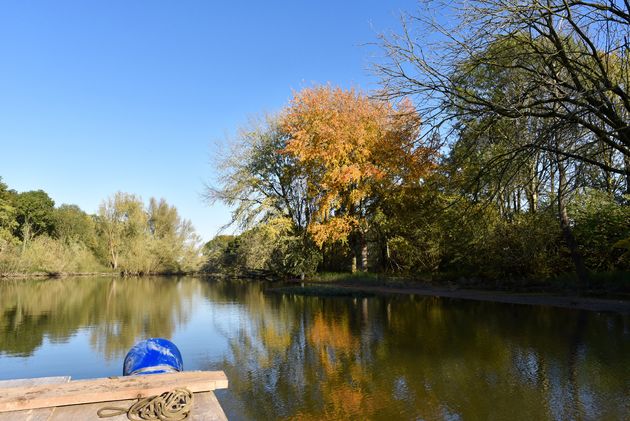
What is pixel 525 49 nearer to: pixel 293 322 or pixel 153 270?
pixel 293 322

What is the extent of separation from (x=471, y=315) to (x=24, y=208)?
163 ft

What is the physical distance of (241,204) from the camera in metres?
31.6

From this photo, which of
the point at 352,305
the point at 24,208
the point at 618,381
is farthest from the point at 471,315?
the point at 24,208

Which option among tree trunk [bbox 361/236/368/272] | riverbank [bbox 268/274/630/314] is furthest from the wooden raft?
tree trunk [bbox 361/236/368/272]

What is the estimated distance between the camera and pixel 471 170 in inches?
501

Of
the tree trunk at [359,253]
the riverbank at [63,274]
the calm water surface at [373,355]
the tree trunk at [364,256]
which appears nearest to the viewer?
the calm water surface at [373,355]

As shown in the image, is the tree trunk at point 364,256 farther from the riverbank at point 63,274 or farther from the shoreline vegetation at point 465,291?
the riverbank at point 63,274

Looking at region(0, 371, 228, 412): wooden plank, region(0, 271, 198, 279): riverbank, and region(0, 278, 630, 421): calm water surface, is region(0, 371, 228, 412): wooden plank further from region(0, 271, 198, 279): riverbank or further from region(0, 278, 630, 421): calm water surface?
region(0, 271, 198, 279): riverbank

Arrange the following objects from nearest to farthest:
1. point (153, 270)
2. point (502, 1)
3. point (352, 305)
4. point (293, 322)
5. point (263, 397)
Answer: point (263, 397) → point (502, 1) → point (293, 322) → point (352, 305) → point (153, 270)

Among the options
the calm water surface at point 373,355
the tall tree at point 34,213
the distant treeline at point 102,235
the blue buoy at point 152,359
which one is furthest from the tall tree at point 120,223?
the blue buoy at point 152,359

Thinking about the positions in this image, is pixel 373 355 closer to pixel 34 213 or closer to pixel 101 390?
pixel 101 390

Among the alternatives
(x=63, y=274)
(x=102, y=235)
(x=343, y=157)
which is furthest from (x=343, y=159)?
(x=102, y=235)

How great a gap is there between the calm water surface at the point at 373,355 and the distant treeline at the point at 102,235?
31.8 meters

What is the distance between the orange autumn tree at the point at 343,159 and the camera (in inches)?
957
